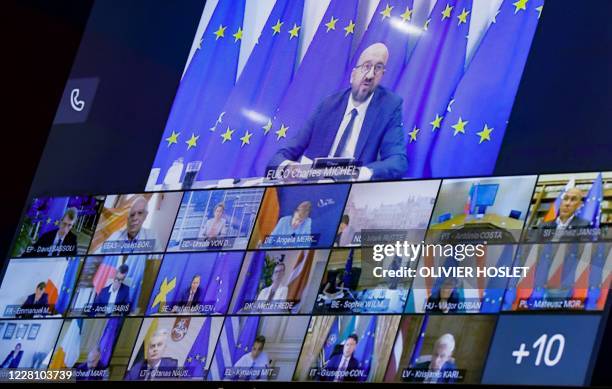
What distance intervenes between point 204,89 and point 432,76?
135 centimetres

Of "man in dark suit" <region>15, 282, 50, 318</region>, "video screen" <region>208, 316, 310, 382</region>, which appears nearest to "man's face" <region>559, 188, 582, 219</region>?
"video screen" <region>208, 316, 310, 382</region>

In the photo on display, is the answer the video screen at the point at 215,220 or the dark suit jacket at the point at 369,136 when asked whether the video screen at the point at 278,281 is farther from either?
the dark suit jacket at the point at 369,136

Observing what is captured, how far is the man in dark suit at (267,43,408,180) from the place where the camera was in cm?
565

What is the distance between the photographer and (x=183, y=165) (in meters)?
6.21

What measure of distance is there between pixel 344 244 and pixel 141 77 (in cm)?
178

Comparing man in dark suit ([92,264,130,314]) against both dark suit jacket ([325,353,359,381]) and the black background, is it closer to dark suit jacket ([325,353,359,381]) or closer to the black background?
the black background

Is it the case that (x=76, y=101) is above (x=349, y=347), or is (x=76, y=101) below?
above

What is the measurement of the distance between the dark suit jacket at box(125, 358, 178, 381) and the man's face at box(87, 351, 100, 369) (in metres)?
0.22

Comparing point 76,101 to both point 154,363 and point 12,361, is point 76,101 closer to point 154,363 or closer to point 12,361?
point 12,361

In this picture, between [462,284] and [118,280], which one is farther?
[118,280]

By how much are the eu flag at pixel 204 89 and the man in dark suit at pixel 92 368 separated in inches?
38.5

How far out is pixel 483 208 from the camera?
529cm

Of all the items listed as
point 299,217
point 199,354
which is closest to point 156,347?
point 199,354

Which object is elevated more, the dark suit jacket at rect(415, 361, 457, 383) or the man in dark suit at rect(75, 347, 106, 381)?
the dark suit jacket at rect(415, 361, 457, 383)
